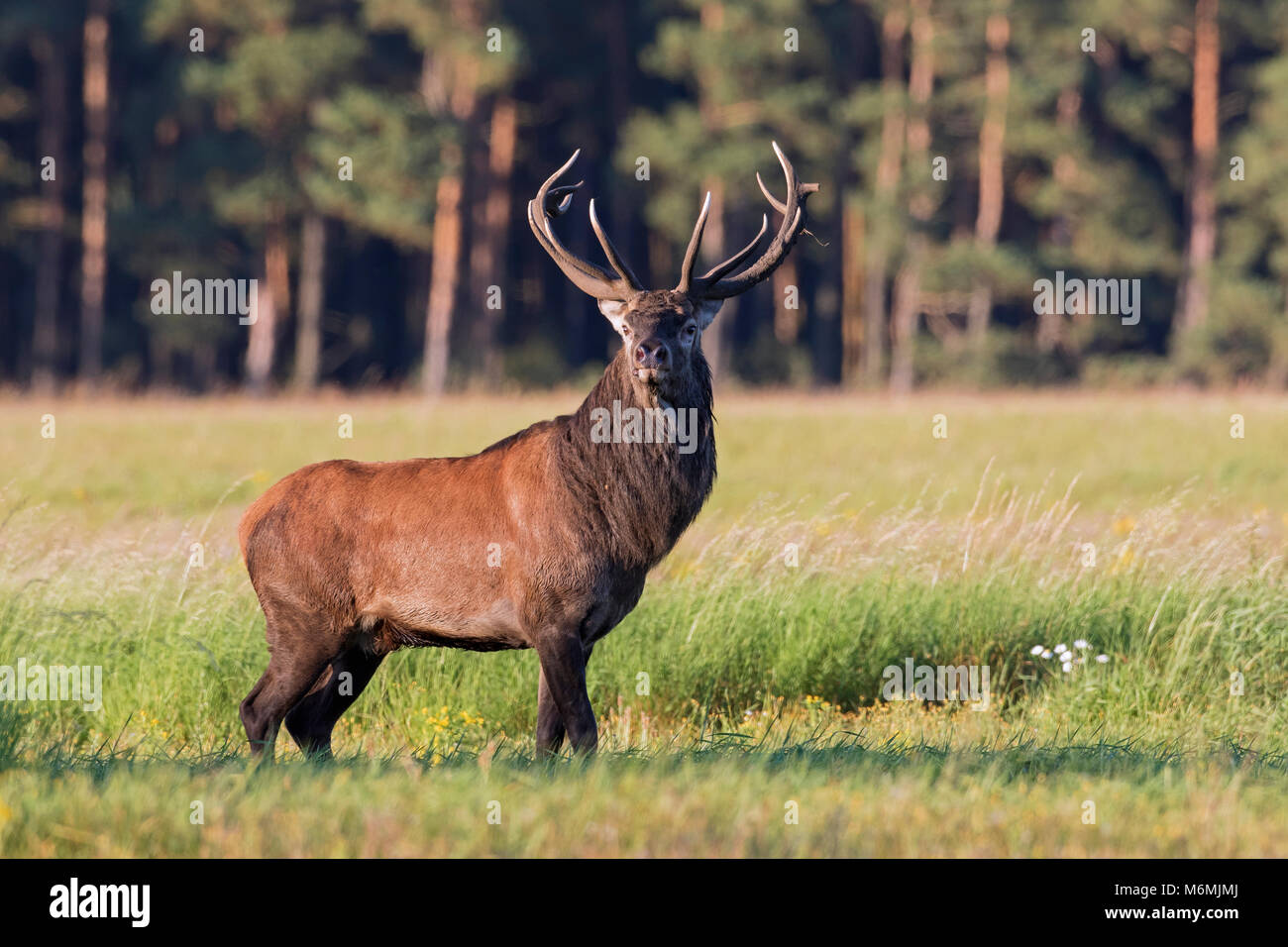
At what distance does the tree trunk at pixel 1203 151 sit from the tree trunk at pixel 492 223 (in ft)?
51.4

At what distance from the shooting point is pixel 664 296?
7.31 meters

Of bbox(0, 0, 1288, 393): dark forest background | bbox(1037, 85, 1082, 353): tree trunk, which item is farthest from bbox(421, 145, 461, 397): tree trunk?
bbox(1037, 85, 1082, 353): tree trunk

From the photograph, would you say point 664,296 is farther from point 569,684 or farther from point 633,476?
point 569,684

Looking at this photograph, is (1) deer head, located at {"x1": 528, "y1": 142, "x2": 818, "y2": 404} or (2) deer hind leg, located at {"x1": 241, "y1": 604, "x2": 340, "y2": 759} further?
(2) deer hind leg, located at {"x1": 241, "y1": 604, "x2": 340, "y2": 759}

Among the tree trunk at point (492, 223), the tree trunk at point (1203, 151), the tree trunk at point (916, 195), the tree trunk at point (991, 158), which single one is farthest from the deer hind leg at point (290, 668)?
Answer: the tree trunk at point (1203, 151)

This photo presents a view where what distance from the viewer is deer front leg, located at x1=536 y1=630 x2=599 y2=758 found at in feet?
22.6

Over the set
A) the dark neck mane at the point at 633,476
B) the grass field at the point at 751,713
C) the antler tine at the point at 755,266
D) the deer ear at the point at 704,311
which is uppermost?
the antler tine at the point at 755,266

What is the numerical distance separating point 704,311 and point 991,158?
32.2m

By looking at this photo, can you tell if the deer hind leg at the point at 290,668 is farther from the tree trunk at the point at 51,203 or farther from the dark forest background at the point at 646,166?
the tree trunk at the point at 51,203

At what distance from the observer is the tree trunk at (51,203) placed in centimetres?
3662

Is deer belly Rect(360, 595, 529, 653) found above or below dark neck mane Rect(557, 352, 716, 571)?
below

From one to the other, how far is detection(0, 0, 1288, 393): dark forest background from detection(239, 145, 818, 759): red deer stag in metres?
26.0

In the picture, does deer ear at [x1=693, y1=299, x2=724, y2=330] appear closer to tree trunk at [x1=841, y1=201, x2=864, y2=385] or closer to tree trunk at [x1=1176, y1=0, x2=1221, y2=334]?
tree trunk at [x1=1176, y1=0, x2=1221, y2=334]

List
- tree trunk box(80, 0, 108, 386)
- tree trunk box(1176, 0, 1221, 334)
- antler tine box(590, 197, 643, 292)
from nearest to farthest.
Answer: antler tine box(590, 197, 643, 292), tree trunk box(80, 0, 108, 386), tree trunk box(1176, 0, 1221, 334)
